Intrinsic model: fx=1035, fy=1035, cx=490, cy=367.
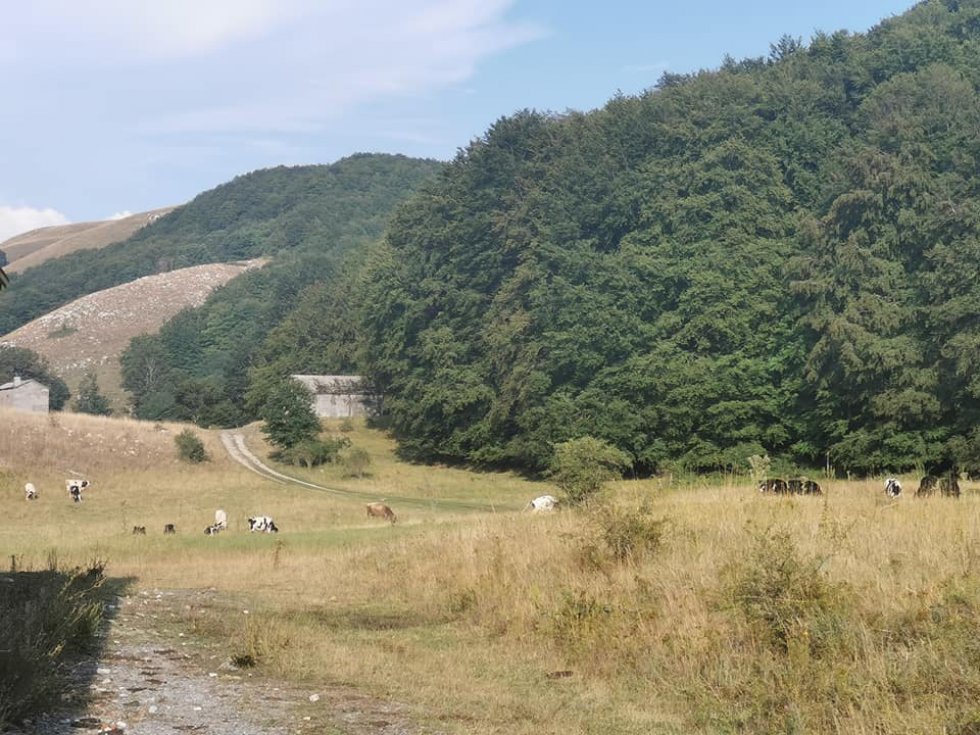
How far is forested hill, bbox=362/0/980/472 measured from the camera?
56.4 m

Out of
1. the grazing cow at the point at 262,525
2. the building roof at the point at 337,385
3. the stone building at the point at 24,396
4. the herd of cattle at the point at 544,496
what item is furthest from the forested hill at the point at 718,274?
the stone building at the point at 24,396

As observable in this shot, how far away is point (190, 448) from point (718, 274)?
3611 centimetres

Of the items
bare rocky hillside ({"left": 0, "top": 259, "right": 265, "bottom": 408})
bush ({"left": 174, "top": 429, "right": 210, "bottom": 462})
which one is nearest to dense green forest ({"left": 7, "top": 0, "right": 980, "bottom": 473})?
bush ({"left": 174, "top": 429, "right": 210, "bottom": 462})

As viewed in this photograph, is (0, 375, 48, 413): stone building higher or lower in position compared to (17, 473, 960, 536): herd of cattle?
higher

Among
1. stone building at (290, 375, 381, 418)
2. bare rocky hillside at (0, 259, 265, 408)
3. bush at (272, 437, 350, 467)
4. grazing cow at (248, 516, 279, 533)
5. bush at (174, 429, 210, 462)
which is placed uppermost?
bare rocky hillside at (0, 259, 265, 408)

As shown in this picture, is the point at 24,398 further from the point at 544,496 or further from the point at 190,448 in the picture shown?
the point at 544,496

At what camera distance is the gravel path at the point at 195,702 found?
826 centimetres

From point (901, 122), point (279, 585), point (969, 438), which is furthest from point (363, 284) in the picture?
point (279, 585)

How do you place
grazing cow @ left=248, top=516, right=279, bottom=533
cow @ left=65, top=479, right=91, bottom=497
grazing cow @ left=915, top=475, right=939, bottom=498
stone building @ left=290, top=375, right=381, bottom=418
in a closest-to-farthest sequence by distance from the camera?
grazing cow @ left=915, top=475, right=939, bottom=498
grazing cow @ left=248, top=516, right=279, bottom=533
cow @ left=65, top=479, right=91, bottom=497
stone building @ left=290, top=375, right=381, bottom=418

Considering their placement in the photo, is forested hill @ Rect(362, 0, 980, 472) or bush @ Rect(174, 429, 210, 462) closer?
forested hill @ Rect(362, 0, 980, 472)

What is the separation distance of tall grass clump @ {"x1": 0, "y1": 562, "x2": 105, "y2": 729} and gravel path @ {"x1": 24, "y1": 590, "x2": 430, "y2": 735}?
211mm

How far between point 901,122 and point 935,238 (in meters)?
10.4

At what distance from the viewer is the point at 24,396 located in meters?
95.8

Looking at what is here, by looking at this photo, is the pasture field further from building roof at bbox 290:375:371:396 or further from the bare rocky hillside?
the bare rocky hillside
